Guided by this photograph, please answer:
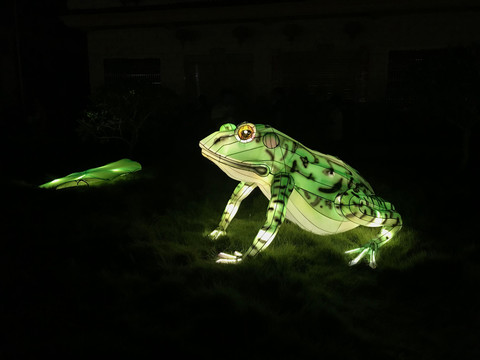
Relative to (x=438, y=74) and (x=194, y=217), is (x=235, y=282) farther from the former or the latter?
(x=438, y=74)

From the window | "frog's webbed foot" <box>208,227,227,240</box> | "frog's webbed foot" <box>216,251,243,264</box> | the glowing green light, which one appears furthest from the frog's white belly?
the window

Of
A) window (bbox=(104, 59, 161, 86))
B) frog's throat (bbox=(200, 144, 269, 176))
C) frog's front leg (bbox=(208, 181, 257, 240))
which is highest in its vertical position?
window (bbox=(104, 59, 161, 86))

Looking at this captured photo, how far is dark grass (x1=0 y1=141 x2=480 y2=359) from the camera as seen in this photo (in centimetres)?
329

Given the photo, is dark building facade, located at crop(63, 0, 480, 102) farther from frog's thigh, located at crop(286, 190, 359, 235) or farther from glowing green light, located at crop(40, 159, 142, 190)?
frog's thigh, located at crop(286, 190, 359, 235)

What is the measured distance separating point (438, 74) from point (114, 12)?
11286mm

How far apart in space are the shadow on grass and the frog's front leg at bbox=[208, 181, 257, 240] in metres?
0.18

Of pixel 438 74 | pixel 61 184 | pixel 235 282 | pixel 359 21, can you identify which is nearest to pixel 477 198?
pixel 438 74

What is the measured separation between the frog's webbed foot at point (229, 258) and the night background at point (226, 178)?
0.32 ft

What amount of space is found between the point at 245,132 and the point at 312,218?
1.17m

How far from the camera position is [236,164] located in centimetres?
427

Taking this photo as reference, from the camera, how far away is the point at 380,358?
125 inches

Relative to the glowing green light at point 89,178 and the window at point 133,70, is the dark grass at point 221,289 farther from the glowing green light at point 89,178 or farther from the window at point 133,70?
the window at point 133,70

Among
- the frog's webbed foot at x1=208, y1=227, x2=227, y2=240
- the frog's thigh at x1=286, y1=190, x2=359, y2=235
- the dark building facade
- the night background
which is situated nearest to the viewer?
the night background

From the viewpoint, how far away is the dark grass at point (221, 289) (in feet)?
10.8
